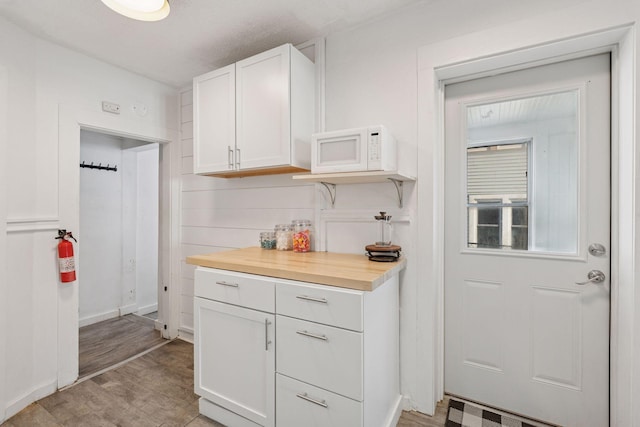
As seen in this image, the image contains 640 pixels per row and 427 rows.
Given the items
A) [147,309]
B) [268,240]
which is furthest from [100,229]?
[268,240]

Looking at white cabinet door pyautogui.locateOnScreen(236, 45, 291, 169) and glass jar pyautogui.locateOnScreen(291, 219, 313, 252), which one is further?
glass jar pyautogui.locateOnScreen(291, 219, 313, 252)

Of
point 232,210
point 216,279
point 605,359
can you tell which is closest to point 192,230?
point 232,210

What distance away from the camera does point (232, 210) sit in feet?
8.79

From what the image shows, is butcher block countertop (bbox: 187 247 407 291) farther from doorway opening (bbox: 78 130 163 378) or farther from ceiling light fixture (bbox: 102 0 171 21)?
doorway opening (bbox: 78 130 163 378)

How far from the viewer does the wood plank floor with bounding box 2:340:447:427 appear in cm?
180

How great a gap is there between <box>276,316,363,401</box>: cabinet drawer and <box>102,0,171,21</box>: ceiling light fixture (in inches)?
65.2

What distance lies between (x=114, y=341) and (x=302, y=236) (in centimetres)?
229

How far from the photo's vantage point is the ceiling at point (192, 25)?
180cm

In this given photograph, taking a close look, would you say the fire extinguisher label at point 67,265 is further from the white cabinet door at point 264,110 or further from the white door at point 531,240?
the white door at point 531,240

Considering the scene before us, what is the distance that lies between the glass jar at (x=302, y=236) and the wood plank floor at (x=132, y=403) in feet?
3.78

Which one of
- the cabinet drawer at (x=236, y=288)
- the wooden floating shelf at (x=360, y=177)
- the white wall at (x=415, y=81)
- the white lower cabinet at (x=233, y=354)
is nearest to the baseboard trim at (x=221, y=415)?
the white lower cabinet at (x=233, y=354)

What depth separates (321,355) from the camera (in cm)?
142

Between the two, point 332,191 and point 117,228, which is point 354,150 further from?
point 117,228

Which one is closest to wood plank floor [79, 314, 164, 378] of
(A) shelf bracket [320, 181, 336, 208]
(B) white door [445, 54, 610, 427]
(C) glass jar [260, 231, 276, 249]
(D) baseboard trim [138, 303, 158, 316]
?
(D) baseboard trim [138, 303, 158, 316]
